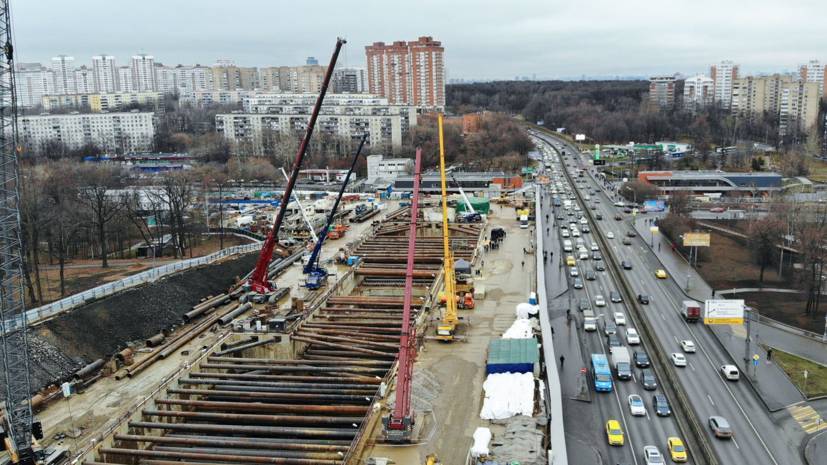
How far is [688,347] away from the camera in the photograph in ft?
72.5

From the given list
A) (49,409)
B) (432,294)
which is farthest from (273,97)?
(49,409)

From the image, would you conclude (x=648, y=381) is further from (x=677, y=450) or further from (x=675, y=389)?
(x=677, y=450)

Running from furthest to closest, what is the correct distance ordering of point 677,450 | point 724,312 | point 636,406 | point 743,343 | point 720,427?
point 743,343
point 724,312
point 636,406
point 720,427
point 677,450

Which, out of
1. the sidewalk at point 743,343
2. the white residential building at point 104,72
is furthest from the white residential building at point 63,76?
the sidewalk at point 743,343

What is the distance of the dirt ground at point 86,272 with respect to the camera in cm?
2772

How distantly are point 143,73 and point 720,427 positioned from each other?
15624cm

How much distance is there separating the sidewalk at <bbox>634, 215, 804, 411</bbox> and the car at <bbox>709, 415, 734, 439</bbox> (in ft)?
7.56

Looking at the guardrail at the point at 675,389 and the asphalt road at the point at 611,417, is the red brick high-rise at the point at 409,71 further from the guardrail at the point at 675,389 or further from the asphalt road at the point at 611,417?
the asphalt road at the point at 611,417

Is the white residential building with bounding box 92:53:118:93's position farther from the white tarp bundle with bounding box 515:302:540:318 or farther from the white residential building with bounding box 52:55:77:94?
the white tarp bundle with bounding box 515:302:540:318

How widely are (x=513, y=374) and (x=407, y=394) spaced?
Result: 289 centimetres

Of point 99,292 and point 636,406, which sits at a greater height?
point 99,292

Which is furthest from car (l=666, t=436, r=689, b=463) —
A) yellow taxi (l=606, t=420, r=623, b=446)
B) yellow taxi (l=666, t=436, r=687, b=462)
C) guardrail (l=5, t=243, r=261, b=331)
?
guardrail (l=5, t=243, r=261, b=331)

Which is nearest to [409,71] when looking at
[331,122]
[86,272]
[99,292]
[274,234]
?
[331,122]

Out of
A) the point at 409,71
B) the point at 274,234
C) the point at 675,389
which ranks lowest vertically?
the point at 675,389
